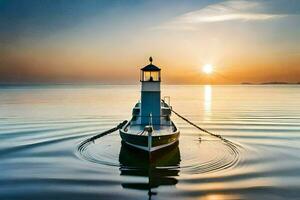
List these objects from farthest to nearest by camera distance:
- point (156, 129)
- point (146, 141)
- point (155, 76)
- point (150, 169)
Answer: point (155, 76)
point (156, 129)
point (146, 141)
point (150, 169)

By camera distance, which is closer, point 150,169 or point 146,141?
point 150,169

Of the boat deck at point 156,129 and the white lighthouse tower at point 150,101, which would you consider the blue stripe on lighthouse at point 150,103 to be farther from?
the boat deck at point 156,129

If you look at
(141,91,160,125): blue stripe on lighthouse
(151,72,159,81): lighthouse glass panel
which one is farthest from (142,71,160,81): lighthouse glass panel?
(141,91,160,125): blue stripe on lighthouse

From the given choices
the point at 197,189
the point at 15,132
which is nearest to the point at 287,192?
the point at 197,189

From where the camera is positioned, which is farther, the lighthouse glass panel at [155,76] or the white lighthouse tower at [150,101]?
the lighthouse glass panel at [155,76]

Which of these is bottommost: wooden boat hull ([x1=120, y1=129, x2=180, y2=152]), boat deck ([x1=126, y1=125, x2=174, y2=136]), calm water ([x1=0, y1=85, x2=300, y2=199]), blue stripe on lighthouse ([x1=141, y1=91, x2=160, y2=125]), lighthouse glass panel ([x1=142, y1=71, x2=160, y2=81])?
calm water ([x1=0, y1=85, x2=300, y2=199])

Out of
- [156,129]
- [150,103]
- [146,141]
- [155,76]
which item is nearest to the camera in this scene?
[146,141]

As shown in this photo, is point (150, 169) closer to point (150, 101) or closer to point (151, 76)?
point (150, 101)

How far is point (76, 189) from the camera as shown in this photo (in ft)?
55.6

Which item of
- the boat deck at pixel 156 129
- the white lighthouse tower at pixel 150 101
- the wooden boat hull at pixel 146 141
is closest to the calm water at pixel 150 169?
the wooden boat hull at pixel 146 141

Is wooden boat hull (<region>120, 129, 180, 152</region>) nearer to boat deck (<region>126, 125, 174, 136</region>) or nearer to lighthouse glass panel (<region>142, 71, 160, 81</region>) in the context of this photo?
boat deck (<region>126, 125, 174, 136</region>)

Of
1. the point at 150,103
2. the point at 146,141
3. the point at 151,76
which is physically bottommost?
the point at 146,141

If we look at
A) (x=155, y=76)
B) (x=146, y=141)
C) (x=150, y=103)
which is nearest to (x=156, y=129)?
(x=150, y=103)

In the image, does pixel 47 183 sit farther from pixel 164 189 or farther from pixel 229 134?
pixel 229 134
